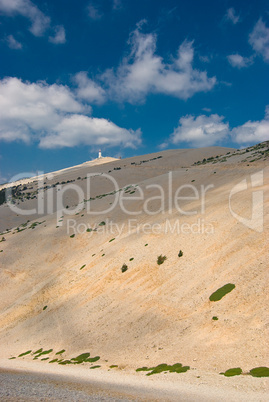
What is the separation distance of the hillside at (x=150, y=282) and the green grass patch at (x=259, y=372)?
0.31m

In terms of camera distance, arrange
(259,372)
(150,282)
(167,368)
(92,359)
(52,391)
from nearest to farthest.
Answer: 1. (259,372)
2. (52,391)
3. (167,368)
4. (92,359)
5. (150,282)

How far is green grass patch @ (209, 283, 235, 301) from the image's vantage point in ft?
42.6

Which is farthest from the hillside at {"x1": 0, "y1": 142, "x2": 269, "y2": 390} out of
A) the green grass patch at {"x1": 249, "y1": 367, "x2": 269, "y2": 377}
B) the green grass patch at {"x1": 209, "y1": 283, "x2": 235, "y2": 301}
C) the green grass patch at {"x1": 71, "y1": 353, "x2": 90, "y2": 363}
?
the green grass patch at {"x1": 71, "y1": 353, "x2": 90, "y2": 363}

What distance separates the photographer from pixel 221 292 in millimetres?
13156

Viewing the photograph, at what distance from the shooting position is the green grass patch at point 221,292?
42.6 feet

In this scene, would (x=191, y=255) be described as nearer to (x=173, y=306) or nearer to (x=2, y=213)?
(x=173, y=306)

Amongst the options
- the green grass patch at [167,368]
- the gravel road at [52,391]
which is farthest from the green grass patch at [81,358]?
the green grass patch at [167,368]

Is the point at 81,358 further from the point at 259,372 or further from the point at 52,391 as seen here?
the point at 259,372

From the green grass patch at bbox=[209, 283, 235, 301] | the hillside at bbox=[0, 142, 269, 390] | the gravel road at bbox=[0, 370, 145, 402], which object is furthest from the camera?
the green grass patch at bbox=[209, 283, 235, 301]

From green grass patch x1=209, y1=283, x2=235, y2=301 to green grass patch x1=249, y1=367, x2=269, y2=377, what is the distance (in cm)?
406

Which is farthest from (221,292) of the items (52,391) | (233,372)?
(52,391)

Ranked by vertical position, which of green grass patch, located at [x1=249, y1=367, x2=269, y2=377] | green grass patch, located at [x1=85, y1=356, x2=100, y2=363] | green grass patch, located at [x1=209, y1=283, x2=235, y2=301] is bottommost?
green grass patch, located at [x1=85, y1=356, x2=100, y2=363]

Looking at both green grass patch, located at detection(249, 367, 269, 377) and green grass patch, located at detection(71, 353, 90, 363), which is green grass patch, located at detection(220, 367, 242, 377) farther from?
green grass patch, located at detection(71, 353, 90, 363)

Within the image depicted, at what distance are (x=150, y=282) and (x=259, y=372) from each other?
28.6 feet
